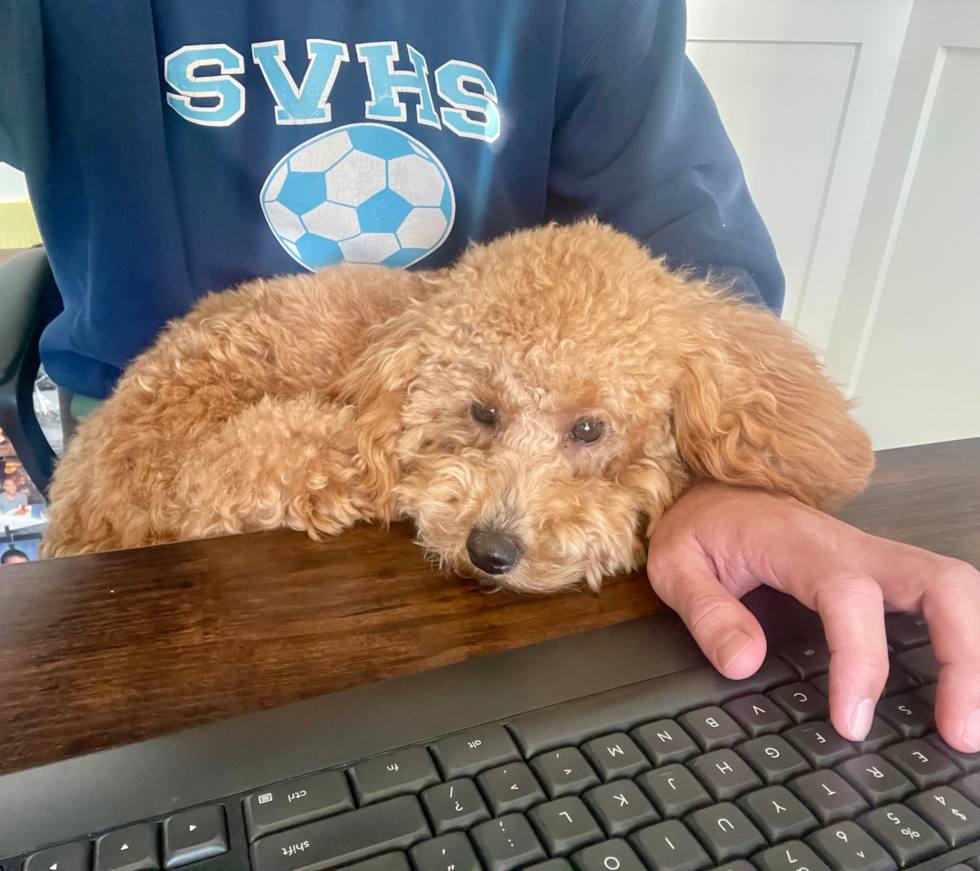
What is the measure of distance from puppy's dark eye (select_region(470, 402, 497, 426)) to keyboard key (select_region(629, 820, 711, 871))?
44 centimetres

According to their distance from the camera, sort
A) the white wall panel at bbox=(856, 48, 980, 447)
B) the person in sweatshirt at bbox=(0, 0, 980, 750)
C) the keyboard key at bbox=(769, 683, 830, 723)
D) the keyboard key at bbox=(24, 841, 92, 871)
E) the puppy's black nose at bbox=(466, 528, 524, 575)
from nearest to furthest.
Answer: 1. the keyboard key at bbox=(24, 841, 92, 871)
2. the keyboard key at bbox=(769, 683, 830, 723)
3. the puppy's black nose at bbox=(466, 528, 524, 575)
4. the person in sweatshirt at bbox=(0, 0, 980, 750)
5. the white wall panel at bbox=(856, 48, 980, 447)

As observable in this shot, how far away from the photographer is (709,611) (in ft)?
1.47

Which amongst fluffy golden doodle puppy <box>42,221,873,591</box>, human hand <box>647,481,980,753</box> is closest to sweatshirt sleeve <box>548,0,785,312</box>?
fluffy golden doodle puppy <box>42,221,873,591</box>

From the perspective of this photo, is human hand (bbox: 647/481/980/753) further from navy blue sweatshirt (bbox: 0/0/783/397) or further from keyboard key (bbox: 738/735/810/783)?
navy blue sweatshirt (bbox: 0/0/783/397)

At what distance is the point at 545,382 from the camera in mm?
667

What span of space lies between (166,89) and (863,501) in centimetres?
89

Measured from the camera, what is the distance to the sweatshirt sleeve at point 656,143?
0.92 meters

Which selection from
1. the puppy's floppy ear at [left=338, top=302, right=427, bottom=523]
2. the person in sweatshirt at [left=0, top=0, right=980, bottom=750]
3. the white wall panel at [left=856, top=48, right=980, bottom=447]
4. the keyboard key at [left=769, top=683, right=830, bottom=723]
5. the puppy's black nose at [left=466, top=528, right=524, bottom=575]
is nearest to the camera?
the keyboard key at [left=769, top=683, right=830, bottom=723]

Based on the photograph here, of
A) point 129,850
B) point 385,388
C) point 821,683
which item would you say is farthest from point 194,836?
point 385,388

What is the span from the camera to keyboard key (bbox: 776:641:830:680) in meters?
0.42

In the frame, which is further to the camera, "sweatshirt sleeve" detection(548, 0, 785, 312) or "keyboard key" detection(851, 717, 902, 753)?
"sweatshirt sleeve" detection(548, 0, 785, 312)

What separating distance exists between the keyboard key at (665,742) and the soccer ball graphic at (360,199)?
2.49 feet

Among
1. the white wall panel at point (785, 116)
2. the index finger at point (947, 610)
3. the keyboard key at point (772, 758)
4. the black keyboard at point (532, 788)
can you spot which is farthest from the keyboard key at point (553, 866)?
the white wall panel at point (785, 116)

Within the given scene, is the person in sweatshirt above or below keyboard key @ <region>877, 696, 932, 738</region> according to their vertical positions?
above
